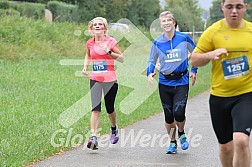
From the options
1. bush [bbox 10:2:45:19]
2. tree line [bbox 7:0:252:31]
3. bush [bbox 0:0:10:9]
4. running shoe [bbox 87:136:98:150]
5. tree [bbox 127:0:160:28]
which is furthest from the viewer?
tree [bbox 127:0:160:28]

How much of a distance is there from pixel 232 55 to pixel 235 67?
153 millimetres

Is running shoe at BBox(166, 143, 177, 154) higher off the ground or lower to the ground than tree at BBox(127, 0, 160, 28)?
lower

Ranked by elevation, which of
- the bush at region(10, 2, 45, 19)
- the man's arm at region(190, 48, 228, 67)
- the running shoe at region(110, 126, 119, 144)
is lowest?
the running shoe at region(110, 126, 119, 144)

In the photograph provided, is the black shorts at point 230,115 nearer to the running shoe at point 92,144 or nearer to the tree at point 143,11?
the running shoe at point 92,144

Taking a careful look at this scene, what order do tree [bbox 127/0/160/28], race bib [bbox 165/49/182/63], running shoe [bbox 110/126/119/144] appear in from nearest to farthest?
race bib [bbox 165/49/182/63], running shoe [bbox 110/126/119/144], tree [bbox 127/0/160/28]

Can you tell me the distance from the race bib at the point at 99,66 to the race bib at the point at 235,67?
346cm

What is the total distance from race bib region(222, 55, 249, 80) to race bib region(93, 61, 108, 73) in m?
3.46

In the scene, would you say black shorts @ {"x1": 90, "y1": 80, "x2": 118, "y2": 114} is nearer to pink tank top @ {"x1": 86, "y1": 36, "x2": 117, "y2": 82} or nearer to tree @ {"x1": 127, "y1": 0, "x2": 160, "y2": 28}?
pink tank top @ {"x1": 86, "y1": 36, "x2": 117, "y2": 82}

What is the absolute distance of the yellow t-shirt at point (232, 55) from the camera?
6348 millimetres

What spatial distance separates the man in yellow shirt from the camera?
6.23m

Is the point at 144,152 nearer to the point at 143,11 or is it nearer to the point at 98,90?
the point at 98,90

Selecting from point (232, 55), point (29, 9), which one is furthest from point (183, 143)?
point (29, 9)

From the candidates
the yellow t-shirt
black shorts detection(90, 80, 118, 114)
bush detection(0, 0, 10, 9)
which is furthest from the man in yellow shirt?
bush detection(0, 0, 10, 9)

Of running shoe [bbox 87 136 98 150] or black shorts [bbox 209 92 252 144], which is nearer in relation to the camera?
black shorts [bbox 209 92 252 144]
